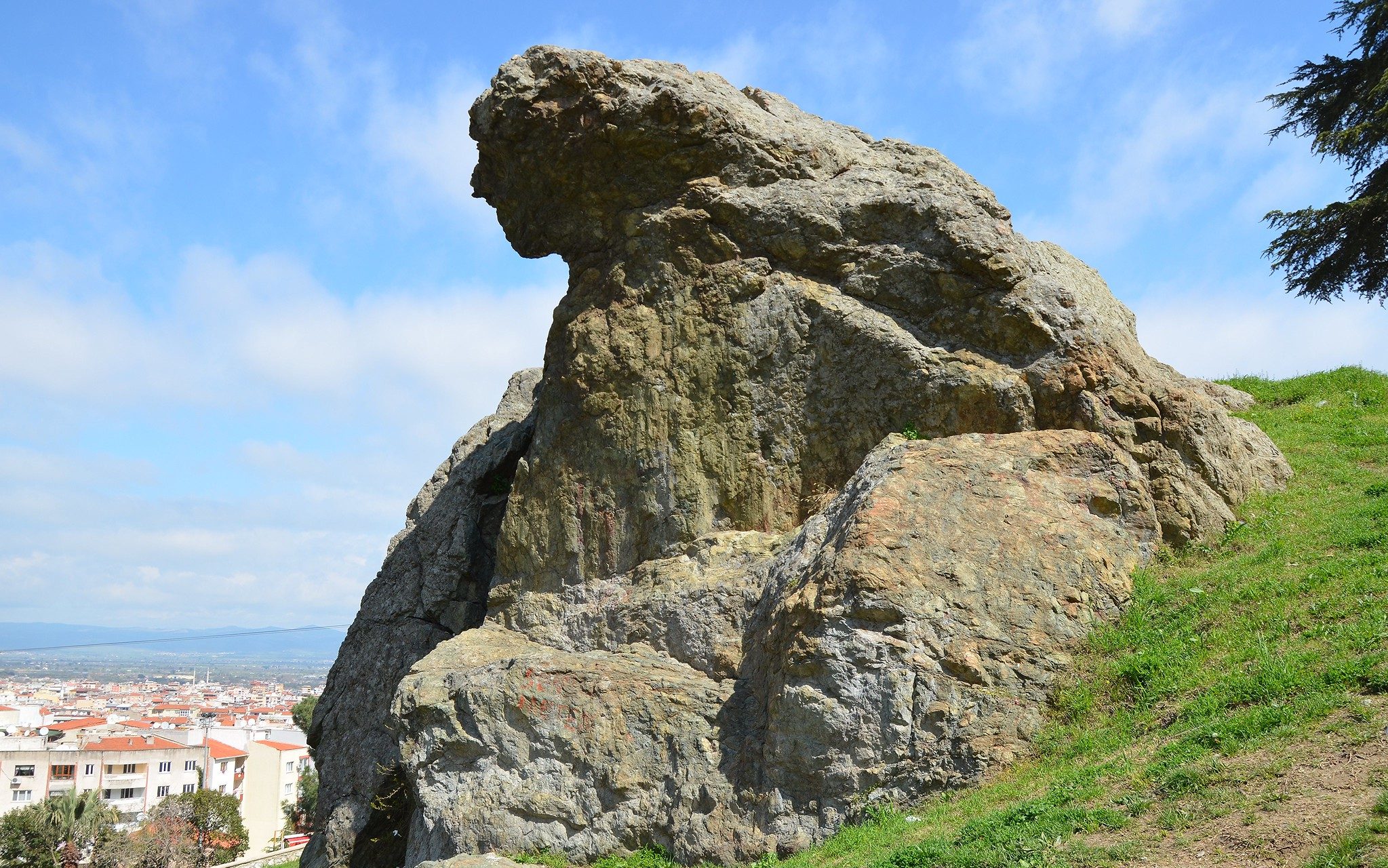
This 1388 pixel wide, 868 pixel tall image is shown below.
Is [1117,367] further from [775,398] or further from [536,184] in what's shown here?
[536,184]

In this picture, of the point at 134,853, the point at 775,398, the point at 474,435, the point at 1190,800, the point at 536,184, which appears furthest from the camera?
the point at 134,853

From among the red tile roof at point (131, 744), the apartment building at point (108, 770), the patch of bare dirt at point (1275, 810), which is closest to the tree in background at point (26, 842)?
the apartment building at point (108, 770)

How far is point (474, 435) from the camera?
22.9 metres

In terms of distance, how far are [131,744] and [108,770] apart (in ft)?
14.3

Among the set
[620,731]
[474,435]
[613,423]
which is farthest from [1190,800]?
[474,435]

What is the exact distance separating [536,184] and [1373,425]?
16.2 m

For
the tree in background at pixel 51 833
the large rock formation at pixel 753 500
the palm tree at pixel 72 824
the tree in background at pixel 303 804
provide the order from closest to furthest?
1. the large rock formation at pixel 753 500
2. the tree in background at pixel 51 833
3. the palm tree at pixel 72 824
4. the tree in background at pixel 303 804

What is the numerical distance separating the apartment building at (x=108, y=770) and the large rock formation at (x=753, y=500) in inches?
2881

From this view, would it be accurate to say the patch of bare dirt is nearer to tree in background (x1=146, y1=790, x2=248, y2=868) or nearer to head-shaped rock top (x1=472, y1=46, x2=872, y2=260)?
head-shaped rock top (x1=472, y1=46, x2=872, y2=260)

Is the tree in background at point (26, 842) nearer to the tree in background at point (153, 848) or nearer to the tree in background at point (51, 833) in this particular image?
the tree in background at point (51, 833)

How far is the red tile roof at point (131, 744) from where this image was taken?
8362cm

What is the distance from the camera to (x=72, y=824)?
1809 inches

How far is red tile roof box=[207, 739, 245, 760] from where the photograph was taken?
309ft

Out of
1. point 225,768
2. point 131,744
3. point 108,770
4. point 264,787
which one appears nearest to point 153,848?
point 108,770
